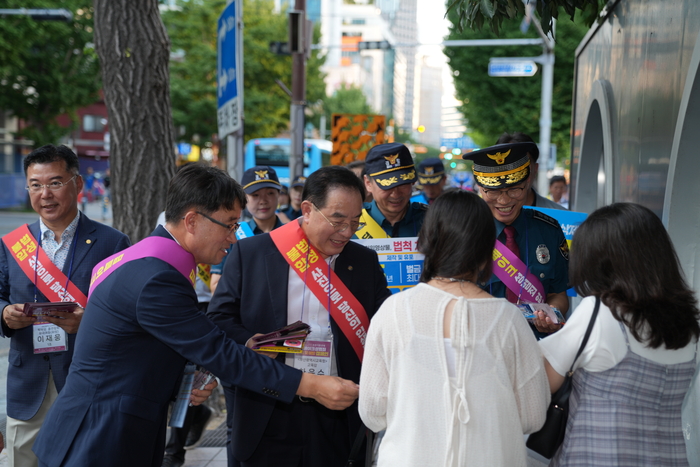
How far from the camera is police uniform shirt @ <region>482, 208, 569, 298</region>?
3.45 meters

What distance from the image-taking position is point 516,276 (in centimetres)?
338

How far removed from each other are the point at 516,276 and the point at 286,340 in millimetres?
1374

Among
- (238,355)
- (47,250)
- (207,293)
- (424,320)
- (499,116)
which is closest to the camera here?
(424,320)

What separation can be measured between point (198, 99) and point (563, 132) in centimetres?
1630

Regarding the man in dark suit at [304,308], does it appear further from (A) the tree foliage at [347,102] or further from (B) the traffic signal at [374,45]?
(A) the tree foliage at [347,102]

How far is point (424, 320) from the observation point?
1944mm

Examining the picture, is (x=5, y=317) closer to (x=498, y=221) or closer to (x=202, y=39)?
(x=498, y=221)

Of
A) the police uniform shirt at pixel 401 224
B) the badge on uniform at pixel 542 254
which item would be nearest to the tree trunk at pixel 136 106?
the police uniform shirt at pixel 401 224

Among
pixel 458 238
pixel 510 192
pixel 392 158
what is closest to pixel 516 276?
pixel 510 192

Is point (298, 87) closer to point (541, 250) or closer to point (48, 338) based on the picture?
point (541, 250)

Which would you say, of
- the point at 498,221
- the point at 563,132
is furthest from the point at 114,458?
the point at 563,132

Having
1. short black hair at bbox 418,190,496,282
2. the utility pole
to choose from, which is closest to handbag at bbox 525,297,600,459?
short black hair at bbox 418,190,496,282

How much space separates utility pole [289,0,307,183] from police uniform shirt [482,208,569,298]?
6.22m

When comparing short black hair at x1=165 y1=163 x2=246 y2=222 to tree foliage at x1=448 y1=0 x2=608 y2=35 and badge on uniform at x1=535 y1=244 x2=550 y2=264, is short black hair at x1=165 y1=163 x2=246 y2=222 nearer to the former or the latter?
tree foliage at x1=448 y1=0 x2=608 y2=35
